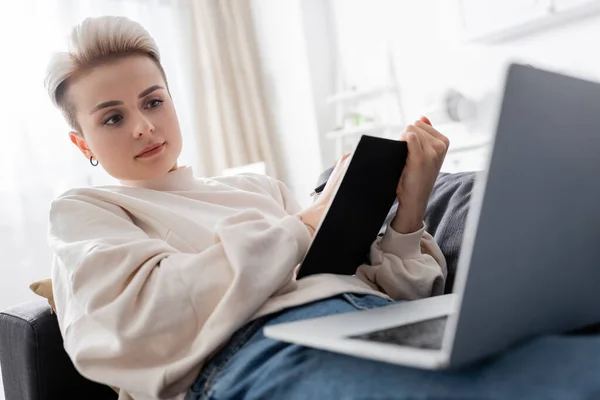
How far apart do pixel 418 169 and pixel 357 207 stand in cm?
12

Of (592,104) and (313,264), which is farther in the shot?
(313,264)

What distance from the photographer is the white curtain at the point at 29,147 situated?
7.51ft

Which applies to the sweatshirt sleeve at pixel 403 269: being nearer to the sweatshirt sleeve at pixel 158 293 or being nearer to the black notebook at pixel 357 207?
the black notebook at pixel 357 207

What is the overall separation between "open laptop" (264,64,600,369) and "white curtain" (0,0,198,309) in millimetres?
2043

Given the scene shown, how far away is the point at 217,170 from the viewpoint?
3043 mm

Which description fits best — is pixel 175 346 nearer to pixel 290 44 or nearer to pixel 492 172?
pixel 492 172

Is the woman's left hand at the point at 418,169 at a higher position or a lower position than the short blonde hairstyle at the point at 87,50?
lower

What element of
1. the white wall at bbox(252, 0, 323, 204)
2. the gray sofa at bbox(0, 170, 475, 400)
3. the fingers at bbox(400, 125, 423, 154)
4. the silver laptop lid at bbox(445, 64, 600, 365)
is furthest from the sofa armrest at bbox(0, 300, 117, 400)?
the white wall at bbox(252, 0, 323, 204)

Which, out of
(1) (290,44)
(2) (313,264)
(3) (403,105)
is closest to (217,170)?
(1) (290,44)

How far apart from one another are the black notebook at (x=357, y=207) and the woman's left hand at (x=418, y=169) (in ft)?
0.05

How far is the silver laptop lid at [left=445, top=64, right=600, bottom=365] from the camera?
0.44 metres

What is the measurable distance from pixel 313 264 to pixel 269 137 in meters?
2.42

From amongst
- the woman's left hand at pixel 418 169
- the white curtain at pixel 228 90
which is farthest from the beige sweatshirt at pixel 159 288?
the white curtain at pixel 228 90

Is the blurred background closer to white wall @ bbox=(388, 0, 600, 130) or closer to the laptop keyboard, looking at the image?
white wall @ bbox=(388, 0, 600, 130)
